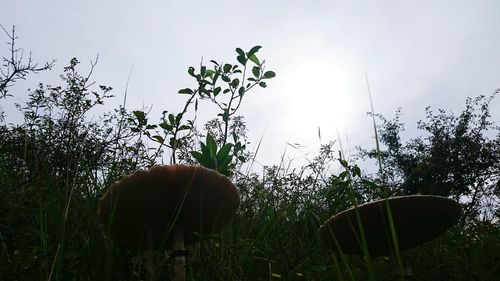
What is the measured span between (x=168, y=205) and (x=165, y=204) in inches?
0.9

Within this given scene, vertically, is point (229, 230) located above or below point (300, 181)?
below

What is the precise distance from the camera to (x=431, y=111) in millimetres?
26172

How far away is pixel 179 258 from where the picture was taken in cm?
191

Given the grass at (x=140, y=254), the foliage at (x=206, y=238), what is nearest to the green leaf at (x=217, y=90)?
the foliage at (x=206, y=238)

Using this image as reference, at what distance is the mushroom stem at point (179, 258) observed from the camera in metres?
1.86

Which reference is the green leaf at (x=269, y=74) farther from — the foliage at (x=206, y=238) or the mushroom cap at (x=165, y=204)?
the mushroom cap at (x=165, y=204)

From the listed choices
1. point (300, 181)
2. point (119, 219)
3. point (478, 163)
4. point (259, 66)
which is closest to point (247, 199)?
point (300, 181)

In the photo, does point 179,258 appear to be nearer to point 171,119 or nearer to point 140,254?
point 140,254

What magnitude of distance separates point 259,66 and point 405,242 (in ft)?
7.77

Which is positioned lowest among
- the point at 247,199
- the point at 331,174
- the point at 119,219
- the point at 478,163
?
the point at 119,219

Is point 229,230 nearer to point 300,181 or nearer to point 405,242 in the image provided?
point 405,242

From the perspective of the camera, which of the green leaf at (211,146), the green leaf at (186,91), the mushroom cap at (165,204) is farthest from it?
the green leaf at (186,91)

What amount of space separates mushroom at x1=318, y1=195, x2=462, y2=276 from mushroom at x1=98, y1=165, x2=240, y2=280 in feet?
1.89

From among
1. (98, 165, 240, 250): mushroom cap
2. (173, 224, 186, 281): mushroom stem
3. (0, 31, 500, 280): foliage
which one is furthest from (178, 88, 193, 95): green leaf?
(173, 224, 186, 281): mushroom stem
